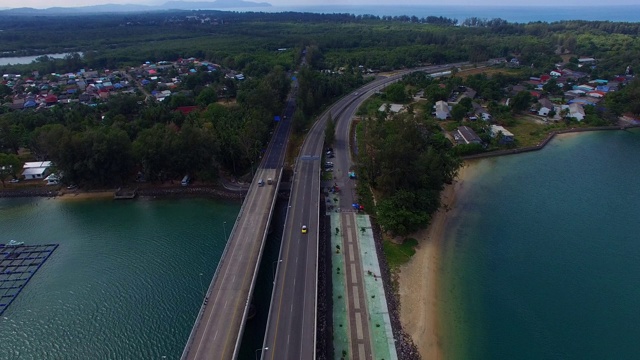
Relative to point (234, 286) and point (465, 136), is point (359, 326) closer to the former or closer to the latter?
point (234, 286)

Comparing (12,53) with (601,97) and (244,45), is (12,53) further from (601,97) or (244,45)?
(601,97)

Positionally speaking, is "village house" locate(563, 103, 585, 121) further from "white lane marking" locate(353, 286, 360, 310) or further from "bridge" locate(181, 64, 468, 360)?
"white lane marking" locate(353, 286, 360, 310)

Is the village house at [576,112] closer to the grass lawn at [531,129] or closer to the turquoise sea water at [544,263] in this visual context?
the grass lawn at [531,129]

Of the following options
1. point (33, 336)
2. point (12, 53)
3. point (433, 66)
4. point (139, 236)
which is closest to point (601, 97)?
point (433, 66)

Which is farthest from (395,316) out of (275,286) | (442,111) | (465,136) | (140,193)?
(442,111)

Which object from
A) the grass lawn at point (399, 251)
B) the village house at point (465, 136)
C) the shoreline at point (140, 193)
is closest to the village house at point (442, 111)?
the village house at point (465, 136)
